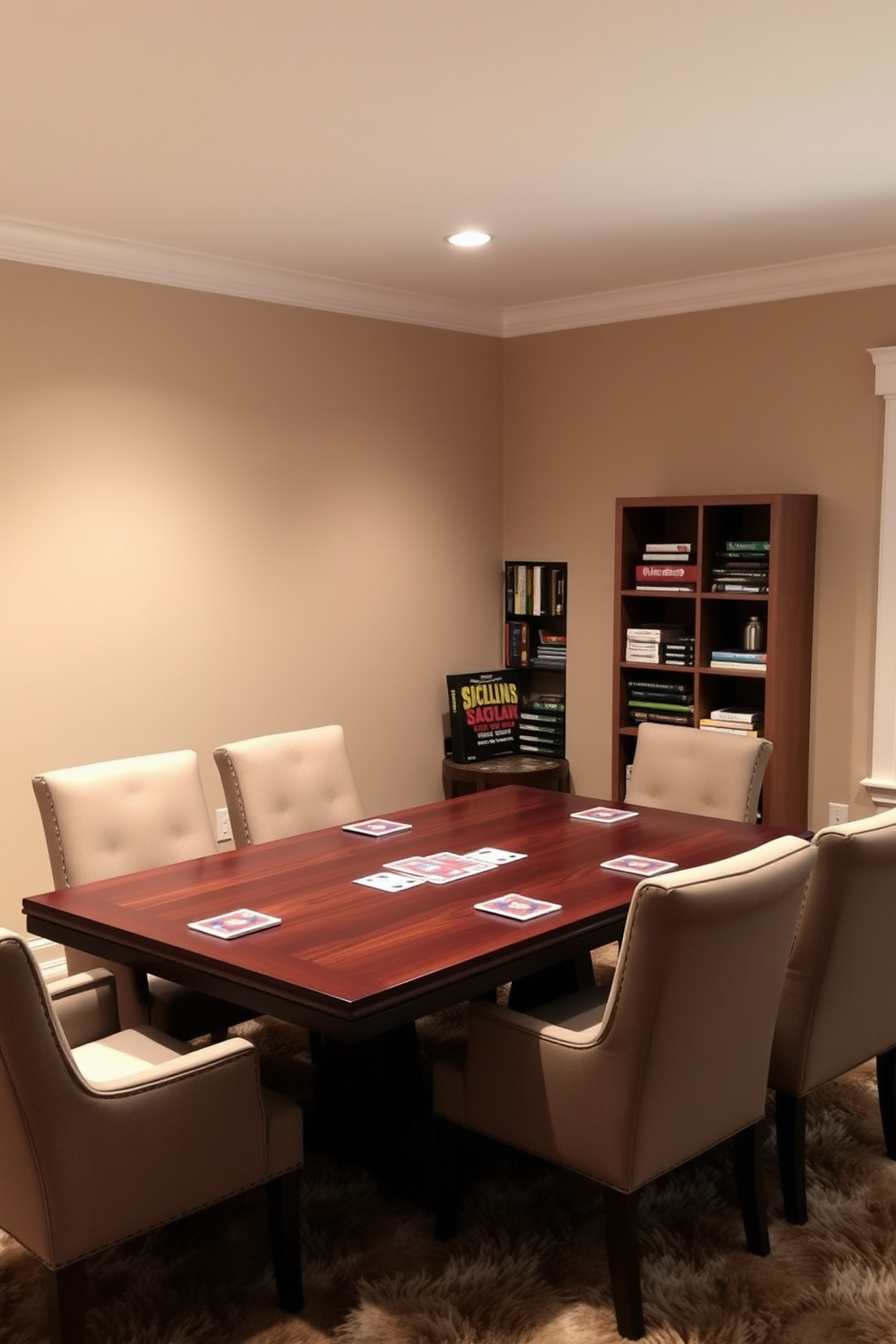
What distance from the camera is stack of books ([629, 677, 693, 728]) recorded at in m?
5.18

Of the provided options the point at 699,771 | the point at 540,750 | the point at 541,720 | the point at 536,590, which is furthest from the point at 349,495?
the point at 699,771

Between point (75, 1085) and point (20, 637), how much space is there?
245 centimetres

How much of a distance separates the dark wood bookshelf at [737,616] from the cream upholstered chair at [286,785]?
1585mm

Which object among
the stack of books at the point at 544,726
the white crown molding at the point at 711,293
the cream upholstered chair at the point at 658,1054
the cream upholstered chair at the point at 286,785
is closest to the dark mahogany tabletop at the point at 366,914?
the cream upholstered chair at the point at 658,1054

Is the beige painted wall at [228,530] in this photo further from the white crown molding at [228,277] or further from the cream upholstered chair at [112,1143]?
the cream upholstered chair at [112,1143]

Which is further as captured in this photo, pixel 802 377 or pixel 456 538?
pixel 456 538

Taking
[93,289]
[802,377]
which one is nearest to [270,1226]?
[93,289]

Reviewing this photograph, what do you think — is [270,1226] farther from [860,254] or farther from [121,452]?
[860,254]

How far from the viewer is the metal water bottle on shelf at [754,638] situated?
4.96m

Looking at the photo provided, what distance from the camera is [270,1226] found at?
252 centimetres

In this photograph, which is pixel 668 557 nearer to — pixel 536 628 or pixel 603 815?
pixel 536 628

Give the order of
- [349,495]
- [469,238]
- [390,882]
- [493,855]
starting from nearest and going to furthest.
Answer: [390,882], [493,855], [469,238], [349,495]

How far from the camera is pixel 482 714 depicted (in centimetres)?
581

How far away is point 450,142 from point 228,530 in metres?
2.01
